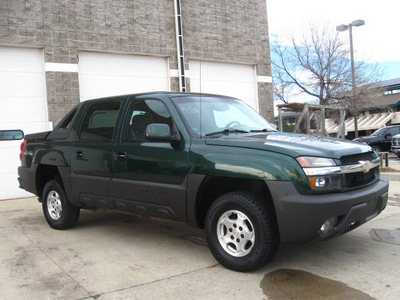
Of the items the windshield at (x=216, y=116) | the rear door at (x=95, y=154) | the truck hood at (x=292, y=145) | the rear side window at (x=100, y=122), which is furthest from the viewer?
the rear side window at (x=100, y=122)

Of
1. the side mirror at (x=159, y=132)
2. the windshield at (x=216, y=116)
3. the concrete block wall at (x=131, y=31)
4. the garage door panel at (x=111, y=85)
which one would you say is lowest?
the side mirror at (x=159, y=132)

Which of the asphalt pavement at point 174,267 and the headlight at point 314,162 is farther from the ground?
the headlight at point 314,162

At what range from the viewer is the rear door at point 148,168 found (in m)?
4.00

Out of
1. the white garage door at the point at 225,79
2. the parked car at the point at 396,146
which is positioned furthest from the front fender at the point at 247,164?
the parked car at the point at 396,146

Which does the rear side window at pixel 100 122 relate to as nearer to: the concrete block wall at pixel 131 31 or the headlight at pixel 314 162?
the headlight at pixel 314 162

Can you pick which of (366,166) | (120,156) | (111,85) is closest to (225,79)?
(111,85)

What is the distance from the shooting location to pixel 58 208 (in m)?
5.62

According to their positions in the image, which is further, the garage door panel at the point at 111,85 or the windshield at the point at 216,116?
the garage door panel at the point at 111,85

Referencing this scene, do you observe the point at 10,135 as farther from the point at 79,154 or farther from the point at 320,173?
the point at 320,173

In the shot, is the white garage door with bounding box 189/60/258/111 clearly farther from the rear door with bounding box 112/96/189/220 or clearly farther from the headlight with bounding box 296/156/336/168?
the headlight with bounding box 296/156/336/168

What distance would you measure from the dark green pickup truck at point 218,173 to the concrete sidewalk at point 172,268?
0.33 m

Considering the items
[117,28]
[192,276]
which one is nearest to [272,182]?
[192,276]

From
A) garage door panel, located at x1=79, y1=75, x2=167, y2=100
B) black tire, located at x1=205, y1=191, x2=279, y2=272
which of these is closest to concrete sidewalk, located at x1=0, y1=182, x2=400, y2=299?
black tire, located at x1=205, y1=191, x2=279, y2=272

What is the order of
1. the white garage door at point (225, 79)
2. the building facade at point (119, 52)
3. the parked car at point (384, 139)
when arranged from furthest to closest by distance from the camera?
the parked car at point (384, 139) < the white garage door at point (225, 79) < the building facade at point (119, 52)
